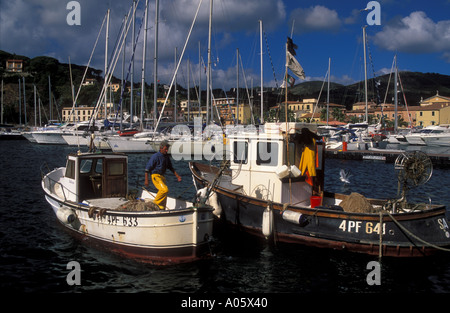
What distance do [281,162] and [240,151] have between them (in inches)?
64.2

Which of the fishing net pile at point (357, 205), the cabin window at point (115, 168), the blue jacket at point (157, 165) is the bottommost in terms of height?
the fishing net pile at point (357, 205)

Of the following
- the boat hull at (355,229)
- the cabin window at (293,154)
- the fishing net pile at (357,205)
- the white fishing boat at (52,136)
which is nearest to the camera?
the boat hull at (355,229)

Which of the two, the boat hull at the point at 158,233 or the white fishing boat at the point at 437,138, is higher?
the white fishing boat at the point at 437,138

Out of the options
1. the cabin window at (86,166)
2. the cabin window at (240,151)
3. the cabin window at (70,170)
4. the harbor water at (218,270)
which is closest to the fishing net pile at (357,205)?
the harbor water at (218,270)

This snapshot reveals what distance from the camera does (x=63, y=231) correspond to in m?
13.0

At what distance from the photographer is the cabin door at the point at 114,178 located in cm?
1240

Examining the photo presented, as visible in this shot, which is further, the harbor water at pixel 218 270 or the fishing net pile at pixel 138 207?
the fishing net pile at pixel 138 207

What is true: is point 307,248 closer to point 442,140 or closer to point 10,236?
point 10,236

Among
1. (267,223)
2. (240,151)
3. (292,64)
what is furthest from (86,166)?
(292,64)

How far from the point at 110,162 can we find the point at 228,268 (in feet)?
17.1

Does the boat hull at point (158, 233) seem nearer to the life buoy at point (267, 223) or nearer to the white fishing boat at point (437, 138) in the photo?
the life buoy at point (267, 223)
